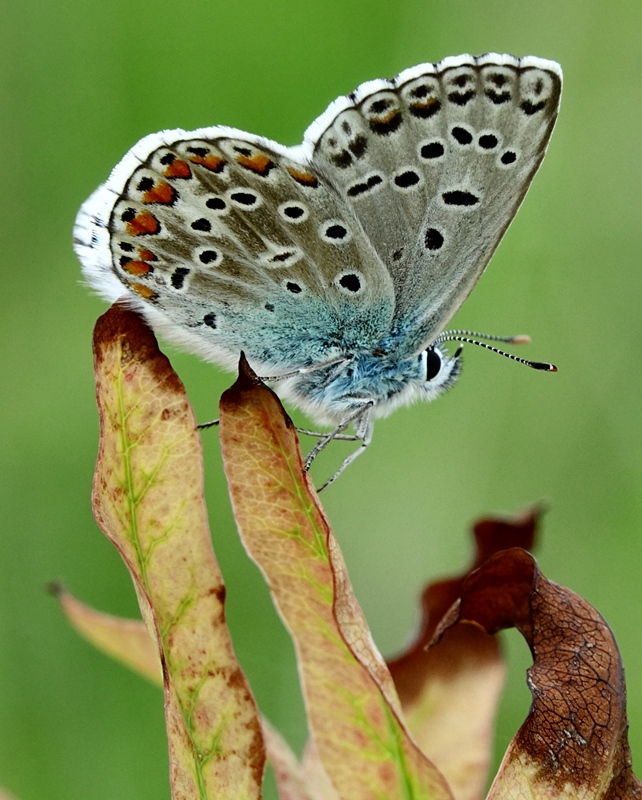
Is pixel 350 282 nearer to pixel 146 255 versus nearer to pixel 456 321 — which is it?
pixel 146 255

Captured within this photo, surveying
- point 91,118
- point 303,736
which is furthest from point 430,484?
point 91,118

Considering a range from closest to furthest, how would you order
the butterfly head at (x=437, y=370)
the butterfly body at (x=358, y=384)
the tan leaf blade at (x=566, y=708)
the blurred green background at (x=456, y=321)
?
the tan leaf blade at (x=566, y=708), the butterfly body at (x=358, y=384), the butterfly head at (x=437, y=370), the blurred green background at (x=456, y=321)

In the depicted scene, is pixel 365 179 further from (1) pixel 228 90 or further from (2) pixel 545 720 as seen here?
(1) pixel 228 90

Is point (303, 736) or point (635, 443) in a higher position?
point (635, 443)

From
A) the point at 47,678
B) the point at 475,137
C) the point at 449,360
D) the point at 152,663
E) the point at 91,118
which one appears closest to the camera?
the point at 152,663

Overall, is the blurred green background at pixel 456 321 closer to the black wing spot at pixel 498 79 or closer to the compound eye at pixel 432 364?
the compound eye at pixel 432 364

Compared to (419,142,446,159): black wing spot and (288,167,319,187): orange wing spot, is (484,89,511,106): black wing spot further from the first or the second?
(288,167,319,187): orange wing spot

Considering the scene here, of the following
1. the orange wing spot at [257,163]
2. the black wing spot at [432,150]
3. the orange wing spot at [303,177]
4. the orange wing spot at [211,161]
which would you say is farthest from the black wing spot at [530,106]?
the orange wing spot at [211,161]
